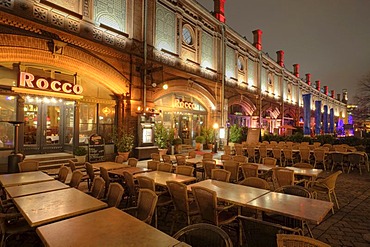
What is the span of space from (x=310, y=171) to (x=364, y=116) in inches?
1261

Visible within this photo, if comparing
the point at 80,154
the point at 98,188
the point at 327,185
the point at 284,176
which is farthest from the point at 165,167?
the point at 80,154

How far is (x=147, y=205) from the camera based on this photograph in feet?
11.0

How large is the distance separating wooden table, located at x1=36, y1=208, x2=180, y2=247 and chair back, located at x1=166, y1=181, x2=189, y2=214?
1249mm

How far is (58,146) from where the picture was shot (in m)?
10.5

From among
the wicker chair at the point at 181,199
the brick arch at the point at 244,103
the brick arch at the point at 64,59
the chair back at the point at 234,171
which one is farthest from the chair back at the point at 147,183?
the brick arch at the point at 244,103

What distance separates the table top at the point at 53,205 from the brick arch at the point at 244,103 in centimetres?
1702

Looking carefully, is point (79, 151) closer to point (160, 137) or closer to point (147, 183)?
point (160, 137)

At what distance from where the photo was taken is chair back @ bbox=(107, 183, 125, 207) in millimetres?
3632

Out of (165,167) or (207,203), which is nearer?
(207,203)

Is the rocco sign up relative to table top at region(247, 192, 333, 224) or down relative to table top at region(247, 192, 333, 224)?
up

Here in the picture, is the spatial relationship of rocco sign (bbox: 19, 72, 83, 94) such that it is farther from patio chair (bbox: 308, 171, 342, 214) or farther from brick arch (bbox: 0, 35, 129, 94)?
patio chair (bbox: 308, 171, 342, 214)

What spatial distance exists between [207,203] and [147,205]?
3.04 feet

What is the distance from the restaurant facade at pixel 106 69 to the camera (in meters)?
8.49

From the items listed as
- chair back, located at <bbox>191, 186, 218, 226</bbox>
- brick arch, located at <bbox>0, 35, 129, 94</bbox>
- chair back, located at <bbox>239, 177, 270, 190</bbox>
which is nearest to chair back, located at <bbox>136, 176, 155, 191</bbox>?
chair back, located at <bbox>191, 186, 218, 226</bbox>
